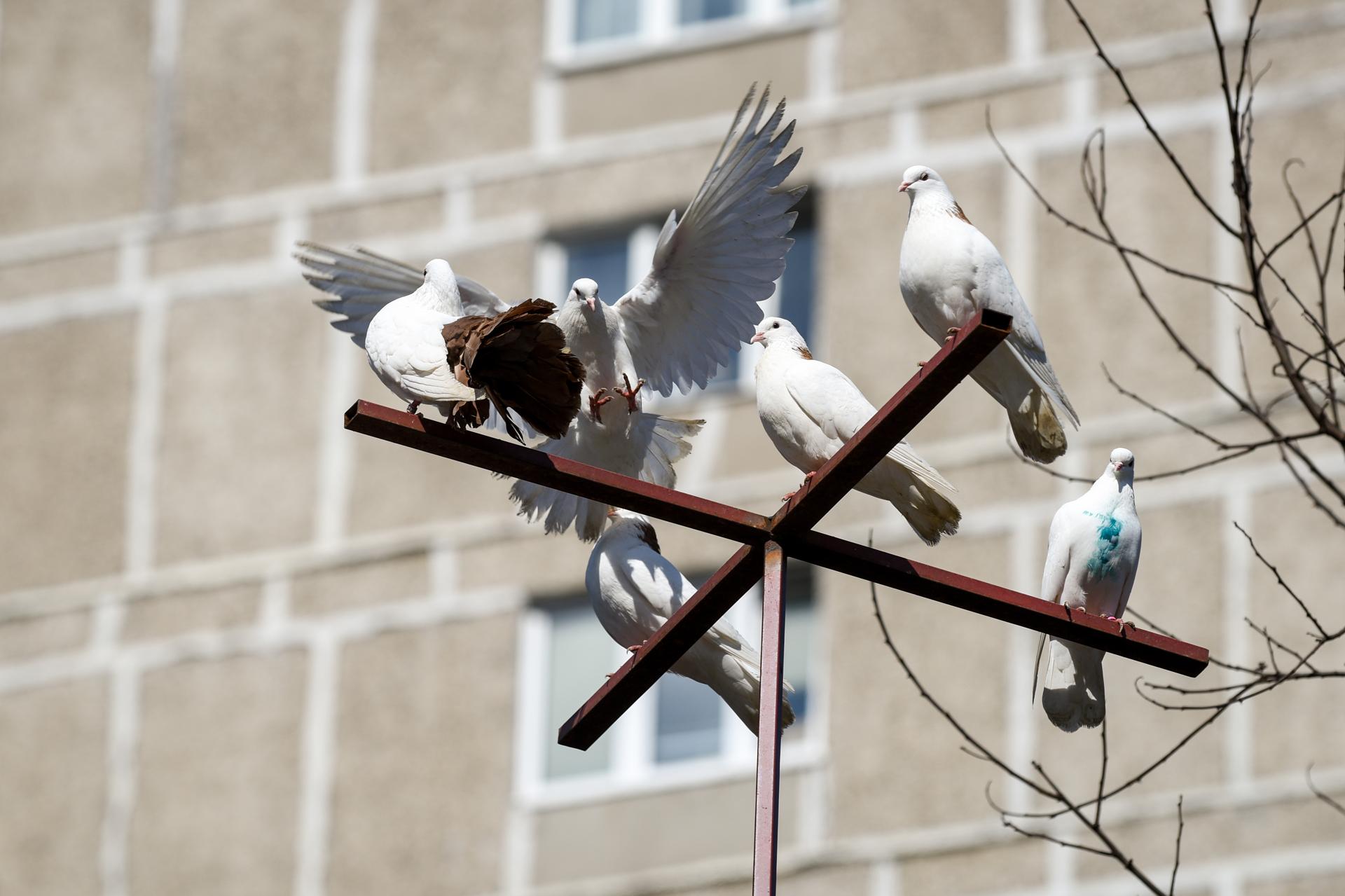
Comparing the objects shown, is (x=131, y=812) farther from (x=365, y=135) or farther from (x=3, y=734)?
(x=365, y=135)

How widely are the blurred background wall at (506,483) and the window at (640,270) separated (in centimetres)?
4

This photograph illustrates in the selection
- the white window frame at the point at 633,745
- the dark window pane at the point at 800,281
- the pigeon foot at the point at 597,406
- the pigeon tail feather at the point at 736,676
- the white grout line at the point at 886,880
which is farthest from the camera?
the dark window pane at the point at 800,281

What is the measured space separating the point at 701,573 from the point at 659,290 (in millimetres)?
10575

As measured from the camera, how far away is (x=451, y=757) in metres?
23.2

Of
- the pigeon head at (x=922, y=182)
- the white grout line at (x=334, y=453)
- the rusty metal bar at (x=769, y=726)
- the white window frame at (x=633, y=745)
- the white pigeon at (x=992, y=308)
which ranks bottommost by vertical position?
the rusty metal bar at (x=769, y=726)

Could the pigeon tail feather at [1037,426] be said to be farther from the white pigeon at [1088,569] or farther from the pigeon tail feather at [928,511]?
the pigeon tail feather at [928,511]

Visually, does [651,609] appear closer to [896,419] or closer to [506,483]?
[896,419]

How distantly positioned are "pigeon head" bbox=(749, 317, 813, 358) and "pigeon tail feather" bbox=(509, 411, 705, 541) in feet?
1.26

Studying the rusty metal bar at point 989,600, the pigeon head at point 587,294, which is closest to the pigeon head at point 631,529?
the pigeon head at point 587,294

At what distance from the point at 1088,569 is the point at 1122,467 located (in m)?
0.38

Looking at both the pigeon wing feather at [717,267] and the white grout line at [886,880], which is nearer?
the pigeon wing feather at [717,267]

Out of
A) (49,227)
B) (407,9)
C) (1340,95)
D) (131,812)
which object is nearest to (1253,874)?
(1340,95)

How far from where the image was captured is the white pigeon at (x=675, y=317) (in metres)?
11.0

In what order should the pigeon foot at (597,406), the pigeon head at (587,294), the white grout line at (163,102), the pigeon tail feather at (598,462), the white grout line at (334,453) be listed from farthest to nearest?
the white grout line at (163,102), the white grout line at (334,453), the pigeon head at (587,294), the pigeon foot at (597,406), the pigeon tail feather at (598,462)
